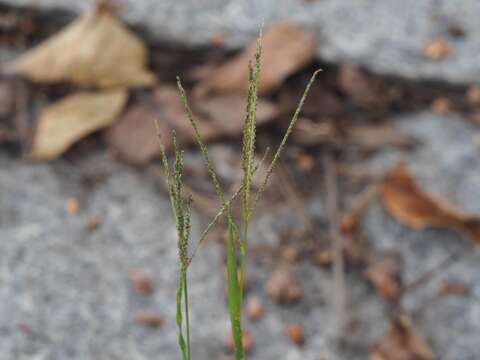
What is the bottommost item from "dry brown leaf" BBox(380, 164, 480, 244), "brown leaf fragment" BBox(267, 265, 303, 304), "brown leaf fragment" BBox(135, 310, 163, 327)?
"brown leaf fragment" BBox(135, 310, 163, 327)

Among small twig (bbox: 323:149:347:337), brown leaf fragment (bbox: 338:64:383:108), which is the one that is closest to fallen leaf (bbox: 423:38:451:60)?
brown leaf fragment (bbox: 338:64:383:108)

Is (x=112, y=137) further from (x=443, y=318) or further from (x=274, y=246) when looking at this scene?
(x=443, y=318)

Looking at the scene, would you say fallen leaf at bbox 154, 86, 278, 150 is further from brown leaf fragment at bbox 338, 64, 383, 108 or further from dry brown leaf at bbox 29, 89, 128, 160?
brown leaf fragment at bbox 338, 64, 383, 108

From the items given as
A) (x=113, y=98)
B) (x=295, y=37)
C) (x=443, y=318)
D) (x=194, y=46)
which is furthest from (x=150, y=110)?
(x=443, y=318)

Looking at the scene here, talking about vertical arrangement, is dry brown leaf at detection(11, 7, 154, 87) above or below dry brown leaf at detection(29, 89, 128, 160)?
above

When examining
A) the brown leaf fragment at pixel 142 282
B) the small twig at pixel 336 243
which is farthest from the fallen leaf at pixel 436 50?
the brown leaf fragment at pixel 142 282

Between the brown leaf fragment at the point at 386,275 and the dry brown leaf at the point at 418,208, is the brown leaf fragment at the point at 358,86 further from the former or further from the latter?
the brown leaf fragment at the point at 386,275

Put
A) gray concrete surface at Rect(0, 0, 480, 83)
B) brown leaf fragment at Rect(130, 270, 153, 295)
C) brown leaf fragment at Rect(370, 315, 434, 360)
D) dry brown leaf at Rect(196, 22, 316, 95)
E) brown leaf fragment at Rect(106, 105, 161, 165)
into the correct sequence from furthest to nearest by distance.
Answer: gray concrete surface at Rect(0, 0, 480, 83)
dry brown leaf at Rect(196, 22, 316, 95)
brown leaf fragment at Rect(106, 105, 161, 165)
brown leaf fragment at Rect(130, 270, 153, 295)
brown leaf fragment at Rect(370, 315, 434, 360)
